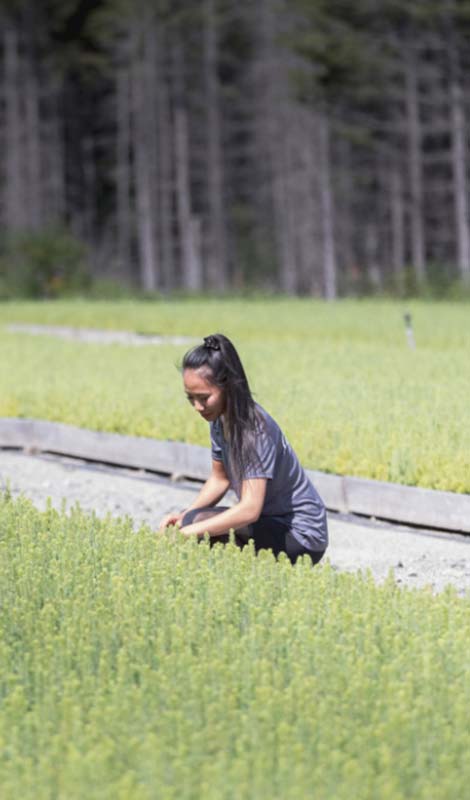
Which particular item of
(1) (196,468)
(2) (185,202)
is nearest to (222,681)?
(1) (196,468)

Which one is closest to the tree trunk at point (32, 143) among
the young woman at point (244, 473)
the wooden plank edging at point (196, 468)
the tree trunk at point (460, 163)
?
the tree trunk at point (460, 163)

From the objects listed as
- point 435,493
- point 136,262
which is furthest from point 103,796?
point 136,262

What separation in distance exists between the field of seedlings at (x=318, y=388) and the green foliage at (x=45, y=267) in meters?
14.8

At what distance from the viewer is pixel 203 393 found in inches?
210

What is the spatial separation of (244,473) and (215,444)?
14.0 inches

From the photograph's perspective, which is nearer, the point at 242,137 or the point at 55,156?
the point at 55,156

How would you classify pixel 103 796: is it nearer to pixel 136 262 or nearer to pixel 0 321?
pixel 0 321

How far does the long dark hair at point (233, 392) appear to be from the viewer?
5.28 m

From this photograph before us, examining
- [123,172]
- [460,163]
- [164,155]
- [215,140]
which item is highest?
[215,140]

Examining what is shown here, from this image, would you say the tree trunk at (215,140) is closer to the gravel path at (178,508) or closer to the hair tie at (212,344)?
the gravel path at (178,508)

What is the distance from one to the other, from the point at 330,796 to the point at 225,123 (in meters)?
52.2

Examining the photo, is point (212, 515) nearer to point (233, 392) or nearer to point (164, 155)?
point (233, 392)

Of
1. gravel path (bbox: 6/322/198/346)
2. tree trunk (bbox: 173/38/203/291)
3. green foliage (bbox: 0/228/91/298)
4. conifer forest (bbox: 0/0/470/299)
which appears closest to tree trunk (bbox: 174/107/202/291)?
tree trunk (bbox: 173/38/203/291)

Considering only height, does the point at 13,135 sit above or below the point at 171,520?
above
